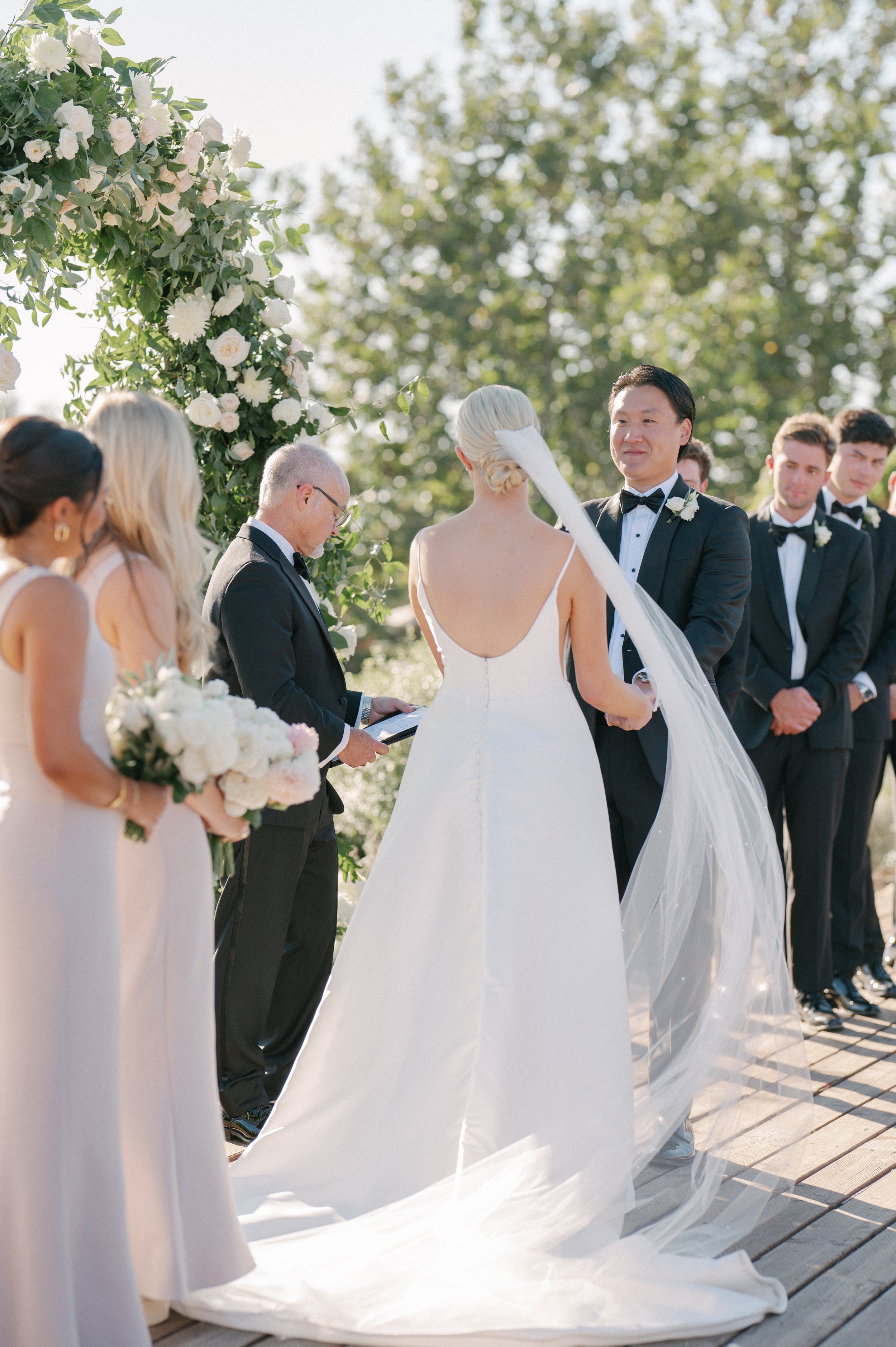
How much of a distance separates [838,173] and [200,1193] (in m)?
22.4

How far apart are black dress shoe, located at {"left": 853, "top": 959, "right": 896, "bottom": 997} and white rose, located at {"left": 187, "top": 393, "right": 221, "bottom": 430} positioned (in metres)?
3.87

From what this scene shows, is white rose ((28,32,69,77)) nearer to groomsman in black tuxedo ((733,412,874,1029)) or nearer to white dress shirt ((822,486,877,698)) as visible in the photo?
groomsman in black tuxedo ((733,412,874,1029))

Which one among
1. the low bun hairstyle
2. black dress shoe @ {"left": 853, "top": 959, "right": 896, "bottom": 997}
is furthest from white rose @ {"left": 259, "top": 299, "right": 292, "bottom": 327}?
black dress shoe @ {"left": 853, "top": 959, "right": 896, "bottom": 997}

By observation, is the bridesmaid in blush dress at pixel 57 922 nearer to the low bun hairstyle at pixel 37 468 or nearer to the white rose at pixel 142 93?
the low bun hairstyle at pixel 37 468

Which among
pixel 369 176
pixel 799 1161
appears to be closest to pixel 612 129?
pixel 369 176

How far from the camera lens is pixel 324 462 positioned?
4184 millimetres

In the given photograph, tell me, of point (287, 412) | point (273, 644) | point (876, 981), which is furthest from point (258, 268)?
point (876, 981)

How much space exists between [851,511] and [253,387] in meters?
3.01

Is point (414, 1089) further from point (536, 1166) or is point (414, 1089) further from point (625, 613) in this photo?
point (625, 613)

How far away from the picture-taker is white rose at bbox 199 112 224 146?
4.59 m

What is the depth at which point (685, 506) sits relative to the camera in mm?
4371

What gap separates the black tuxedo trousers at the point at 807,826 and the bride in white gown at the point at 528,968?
6.50 ft

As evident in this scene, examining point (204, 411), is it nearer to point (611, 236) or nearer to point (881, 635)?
point (881, 635)

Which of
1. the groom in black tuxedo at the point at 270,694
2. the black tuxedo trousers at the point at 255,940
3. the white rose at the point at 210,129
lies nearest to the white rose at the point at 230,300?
the white rose at the point at 210,129
